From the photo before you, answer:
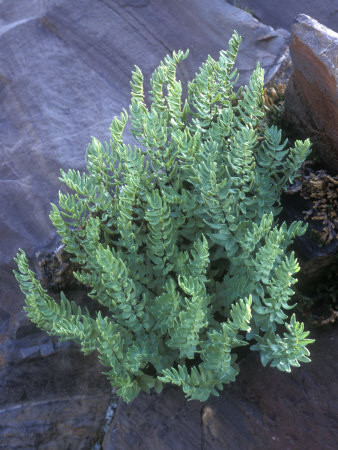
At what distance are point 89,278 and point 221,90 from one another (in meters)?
1.46

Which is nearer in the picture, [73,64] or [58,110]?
[58,110]

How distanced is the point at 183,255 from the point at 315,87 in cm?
138

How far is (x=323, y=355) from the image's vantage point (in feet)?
10.0

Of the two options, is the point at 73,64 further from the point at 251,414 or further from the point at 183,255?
the point at 251,414

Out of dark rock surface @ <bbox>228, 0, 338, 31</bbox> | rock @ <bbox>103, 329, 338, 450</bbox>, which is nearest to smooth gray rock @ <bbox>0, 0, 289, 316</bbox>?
dark rock surface @ <bbox>228, 0, 338, 31</bbox>

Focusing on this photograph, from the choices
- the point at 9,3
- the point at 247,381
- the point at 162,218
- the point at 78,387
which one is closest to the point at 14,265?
the point at 78,387

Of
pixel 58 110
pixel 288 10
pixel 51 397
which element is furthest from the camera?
pixel 288 10

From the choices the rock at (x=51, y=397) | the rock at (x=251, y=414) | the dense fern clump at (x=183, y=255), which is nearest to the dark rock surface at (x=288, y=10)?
the dense fern clump at (x=183, y=255)

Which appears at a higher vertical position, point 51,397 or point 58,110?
point 58,110

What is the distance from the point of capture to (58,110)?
4.45 m

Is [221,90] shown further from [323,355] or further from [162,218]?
[323,355]

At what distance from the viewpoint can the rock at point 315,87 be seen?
3.05m

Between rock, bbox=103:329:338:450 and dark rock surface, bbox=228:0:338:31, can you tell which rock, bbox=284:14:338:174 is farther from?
dark rock surface, bbox=228:0:338:31

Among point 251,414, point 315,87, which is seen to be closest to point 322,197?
point 315,87
